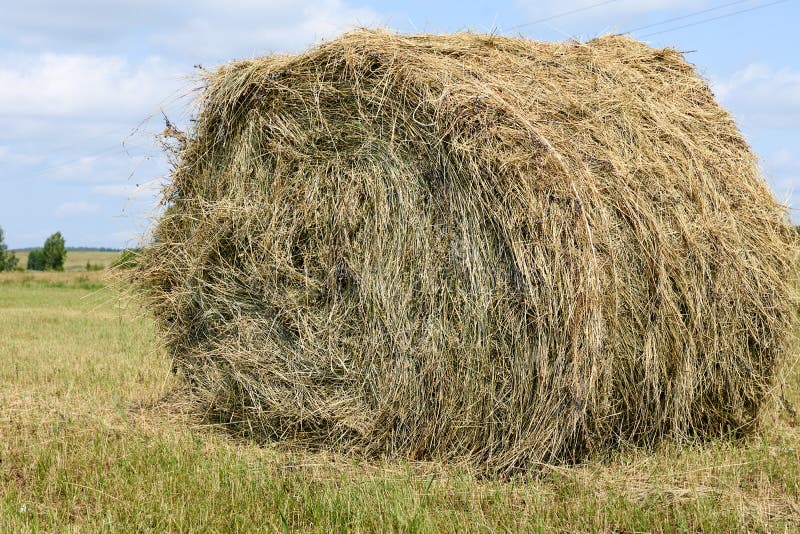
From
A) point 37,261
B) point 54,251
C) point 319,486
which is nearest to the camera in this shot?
point 319,486

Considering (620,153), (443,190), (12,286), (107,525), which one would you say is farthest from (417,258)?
(12,286)

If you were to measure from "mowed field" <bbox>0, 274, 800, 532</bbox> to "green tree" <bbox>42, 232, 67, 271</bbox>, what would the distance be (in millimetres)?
60542

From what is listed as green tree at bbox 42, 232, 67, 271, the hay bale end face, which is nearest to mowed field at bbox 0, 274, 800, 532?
the hay bale end face

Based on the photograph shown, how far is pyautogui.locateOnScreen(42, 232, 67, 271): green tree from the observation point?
62469 millimetres

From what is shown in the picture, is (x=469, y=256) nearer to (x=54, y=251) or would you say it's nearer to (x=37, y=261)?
(x=54, y=251)

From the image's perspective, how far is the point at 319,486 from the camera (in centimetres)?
447

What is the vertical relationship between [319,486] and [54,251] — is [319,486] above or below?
below

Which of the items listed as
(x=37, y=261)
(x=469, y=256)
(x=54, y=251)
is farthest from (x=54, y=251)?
(x=469, y=256)

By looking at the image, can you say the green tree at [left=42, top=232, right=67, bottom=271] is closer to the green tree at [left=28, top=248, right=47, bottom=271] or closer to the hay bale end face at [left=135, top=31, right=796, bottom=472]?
the green tree at [left=28, top=248, right=47, bottom=271]

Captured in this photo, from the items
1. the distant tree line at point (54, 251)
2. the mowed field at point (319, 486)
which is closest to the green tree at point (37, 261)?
the distant tree line at point (54, 251)

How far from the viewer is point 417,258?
5.06 m

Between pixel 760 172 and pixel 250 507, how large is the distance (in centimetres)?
457

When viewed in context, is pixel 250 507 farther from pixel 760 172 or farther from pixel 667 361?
pixel 760 172

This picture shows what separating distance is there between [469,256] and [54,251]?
209 feet
